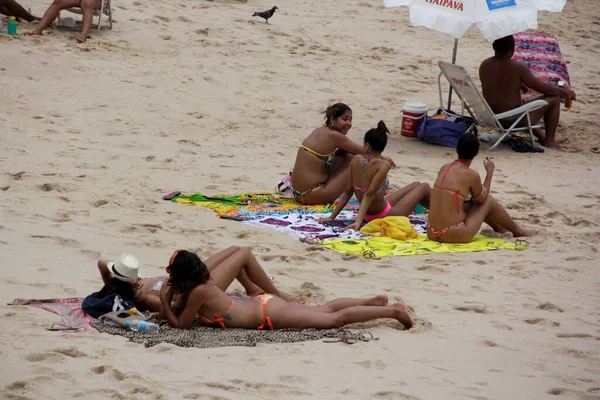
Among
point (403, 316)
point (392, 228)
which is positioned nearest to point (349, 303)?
point (403, 316)

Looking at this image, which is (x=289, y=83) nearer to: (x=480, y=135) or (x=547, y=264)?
(x=480, y=135)

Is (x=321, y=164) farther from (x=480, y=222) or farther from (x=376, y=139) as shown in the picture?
(x=480, y=222)

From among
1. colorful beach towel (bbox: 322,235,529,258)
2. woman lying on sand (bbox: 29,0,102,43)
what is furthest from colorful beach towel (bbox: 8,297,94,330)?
woman lying on sand (bbox: 29,0,102,43)

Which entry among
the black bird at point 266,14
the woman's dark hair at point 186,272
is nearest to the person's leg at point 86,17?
the black bird at point 266,14

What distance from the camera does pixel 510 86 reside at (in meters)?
9.77

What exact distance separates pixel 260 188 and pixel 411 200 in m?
1.48

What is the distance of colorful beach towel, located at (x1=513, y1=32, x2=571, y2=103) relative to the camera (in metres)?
10.4

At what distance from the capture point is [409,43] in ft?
44.7

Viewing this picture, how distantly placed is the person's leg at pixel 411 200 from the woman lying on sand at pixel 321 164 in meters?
0.64

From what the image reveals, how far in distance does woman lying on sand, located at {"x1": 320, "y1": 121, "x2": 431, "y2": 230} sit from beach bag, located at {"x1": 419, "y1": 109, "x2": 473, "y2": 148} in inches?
103

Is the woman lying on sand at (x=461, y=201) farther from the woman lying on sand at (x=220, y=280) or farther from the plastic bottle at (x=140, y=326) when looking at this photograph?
the plastic bottle at (x=140, y=326)

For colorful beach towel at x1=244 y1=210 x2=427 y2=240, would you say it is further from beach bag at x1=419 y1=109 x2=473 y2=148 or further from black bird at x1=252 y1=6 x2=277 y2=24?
black bird at x1=252 y1=6 x2=277 y2=24

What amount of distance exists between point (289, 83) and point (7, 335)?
7.33 m

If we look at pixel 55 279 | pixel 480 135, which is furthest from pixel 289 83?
pixel 55 279
